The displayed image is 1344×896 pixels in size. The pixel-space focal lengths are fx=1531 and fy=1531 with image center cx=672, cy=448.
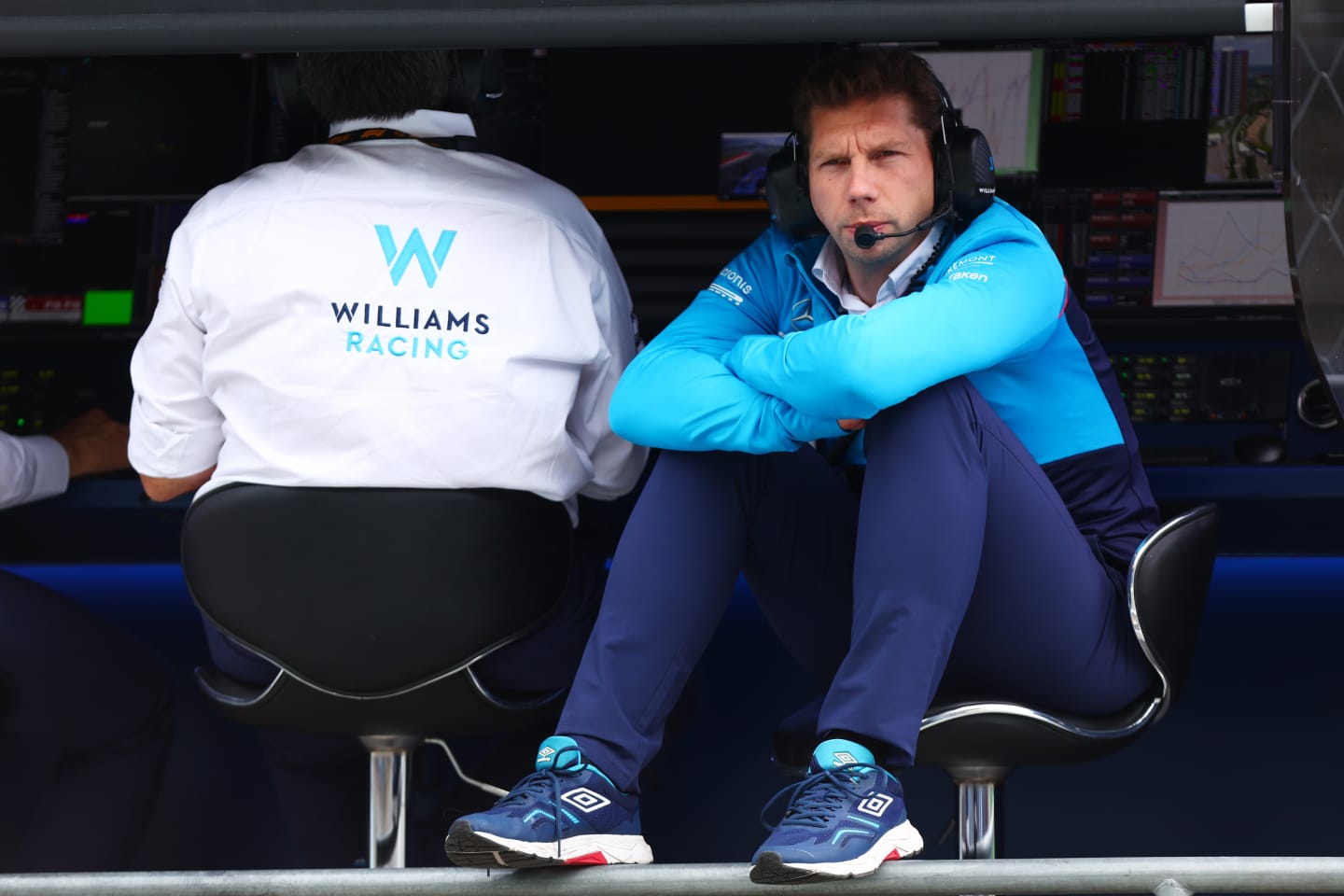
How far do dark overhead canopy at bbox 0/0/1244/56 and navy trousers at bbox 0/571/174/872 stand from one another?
0.80 metres

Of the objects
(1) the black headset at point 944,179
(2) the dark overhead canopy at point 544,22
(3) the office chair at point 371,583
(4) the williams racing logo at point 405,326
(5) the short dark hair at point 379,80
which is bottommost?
(3) the office chair at point 371,583

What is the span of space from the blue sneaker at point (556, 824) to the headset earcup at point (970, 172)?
785mm

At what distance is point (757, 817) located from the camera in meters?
2.64

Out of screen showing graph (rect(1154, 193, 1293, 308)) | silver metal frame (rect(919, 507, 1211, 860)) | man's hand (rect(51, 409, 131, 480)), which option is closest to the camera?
silver metal frame (rect(919, 507, 1211, 860))

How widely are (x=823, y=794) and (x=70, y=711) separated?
1.25m

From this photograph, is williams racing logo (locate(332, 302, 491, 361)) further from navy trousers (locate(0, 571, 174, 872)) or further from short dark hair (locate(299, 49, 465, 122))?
navy trousers (locate(0, 571, 174, 872))

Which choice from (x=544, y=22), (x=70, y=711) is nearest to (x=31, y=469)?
(x=70, y=711)

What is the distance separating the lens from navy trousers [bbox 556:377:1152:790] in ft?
5.03

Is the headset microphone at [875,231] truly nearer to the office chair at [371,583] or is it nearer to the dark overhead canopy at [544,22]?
the dark overhead canopy at [544,22]

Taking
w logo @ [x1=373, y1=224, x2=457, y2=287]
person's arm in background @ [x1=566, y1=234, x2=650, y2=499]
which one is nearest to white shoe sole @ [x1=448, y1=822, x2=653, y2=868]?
person's arm in background @ [x1=566, y1=234, x2=650, y2=499]

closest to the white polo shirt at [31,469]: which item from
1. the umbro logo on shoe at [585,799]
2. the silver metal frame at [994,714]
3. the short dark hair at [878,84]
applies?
the umbro logo on shoe at [585,799]

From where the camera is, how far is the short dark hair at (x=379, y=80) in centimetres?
189

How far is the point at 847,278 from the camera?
6.45ft

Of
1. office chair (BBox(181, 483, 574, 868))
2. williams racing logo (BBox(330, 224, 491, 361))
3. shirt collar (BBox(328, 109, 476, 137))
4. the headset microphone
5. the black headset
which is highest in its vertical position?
shirt collar (BBox(328, 109, 476, 137))
